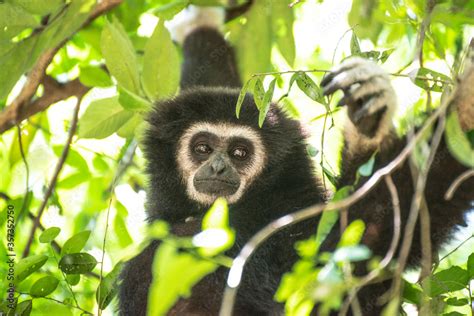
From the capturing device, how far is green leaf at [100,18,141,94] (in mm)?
5809

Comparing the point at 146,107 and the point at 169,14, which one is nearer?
the point at 169,14

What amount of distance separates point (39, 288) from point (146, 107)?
6.44 ft

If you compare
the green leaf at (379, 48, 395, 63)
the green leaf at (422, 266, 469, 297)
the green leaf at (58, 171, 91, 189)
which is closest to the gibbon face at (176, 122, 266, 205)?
the green leaf at (58, 171, 91, 189)

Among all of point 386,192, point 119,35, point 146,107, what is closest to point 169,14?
point 119,35

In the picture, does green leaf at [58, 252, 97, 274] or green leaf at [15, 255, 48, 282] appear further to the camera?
green leaf at [58, 252, 97, 274]

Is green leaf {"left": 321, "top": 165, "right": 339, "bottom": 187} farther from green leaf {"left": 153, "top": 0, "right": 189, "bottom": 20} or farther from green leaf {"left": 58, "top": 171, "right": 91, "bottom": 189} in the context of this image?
green leaf {"left": 58, "top": 171, "right": 91, "bottom": 189}

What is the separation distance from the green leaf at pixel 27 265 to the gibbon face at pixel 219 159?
1.88 m

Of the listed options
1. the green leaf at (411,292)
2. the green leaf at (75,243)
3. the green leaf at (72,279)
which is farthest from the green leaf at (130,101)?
the green leaf at (411,292)

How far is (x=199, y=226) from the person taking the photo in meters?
5.80

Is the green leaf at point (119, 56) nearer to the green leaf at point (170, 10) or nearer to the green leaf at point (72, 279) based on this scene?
the green leaf at point (170, 10)

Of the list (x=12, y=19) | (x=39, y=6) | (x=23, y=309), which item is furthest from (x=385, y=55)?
(x=23, y=309)

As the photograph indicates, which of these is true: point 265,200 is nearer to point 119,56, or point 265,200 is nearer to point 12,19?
point 119,56

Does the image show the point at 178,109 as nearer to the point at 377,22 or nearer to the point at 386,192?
the point at 377,22

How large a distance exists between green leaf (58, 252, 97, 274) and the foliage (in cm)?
1
